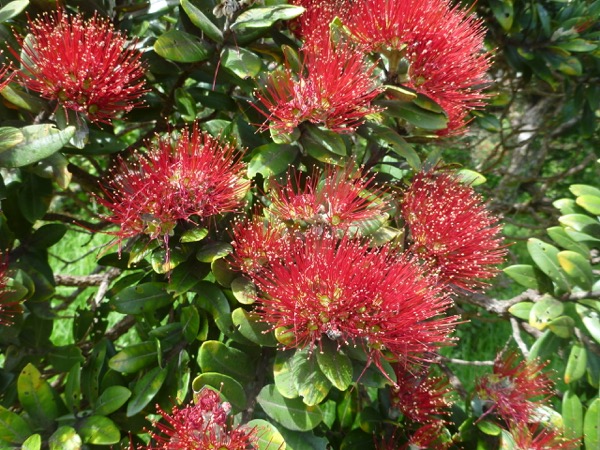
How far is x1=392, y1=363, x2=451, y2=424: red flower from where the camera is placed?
4.28 ft

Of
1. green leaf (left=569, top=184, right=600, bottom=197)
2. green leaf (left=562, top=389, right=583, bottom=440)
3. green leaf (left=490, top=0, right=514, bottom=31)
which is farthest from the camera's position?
green leaf (left=490, top=0, right=514, bottom=31)

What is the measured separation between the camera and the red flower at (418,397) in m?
1.31

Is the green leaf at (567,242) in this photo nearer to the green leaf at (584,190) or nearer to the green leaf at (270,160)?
the green leaf at (584,190)

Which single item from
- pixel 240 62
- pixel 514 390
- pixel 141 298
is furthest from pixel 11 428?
pixel 514 390

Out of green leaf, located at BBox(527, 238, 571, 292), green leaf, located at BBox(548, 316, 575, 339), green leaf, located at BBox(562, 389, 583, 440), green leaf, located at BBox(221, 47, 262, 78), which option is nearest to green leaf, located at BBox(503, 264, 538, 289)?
green leaf, located at BBox(527, 238, 571, 292)

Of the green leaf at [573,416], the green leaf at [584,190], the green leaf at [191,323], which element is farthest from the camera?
the green leaf at [584,190]

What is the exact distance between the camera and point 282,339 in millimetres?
1061

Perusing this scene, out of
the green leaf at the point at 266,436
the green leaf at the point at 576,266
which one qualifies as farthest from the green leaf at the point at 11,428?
the green leaf at the point at 576,266

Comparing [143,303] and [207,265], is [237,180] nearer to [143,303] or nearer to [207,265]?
[207,265]

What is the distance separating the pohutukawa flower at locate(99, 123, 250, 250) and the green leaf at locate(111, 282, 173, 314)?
0.14 metres

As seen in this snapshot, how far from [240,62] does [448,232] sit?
0.58 metres

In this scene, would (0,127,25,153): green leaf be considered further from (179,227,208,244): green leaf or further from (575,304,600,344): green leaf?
(575,304,600,344): green leaf

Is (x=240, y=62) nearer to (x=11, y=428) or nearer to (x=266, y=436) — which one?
(x=266, y=436)

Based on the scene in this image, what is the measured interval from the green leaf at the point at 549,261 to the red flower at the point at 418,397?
1.24 feet
